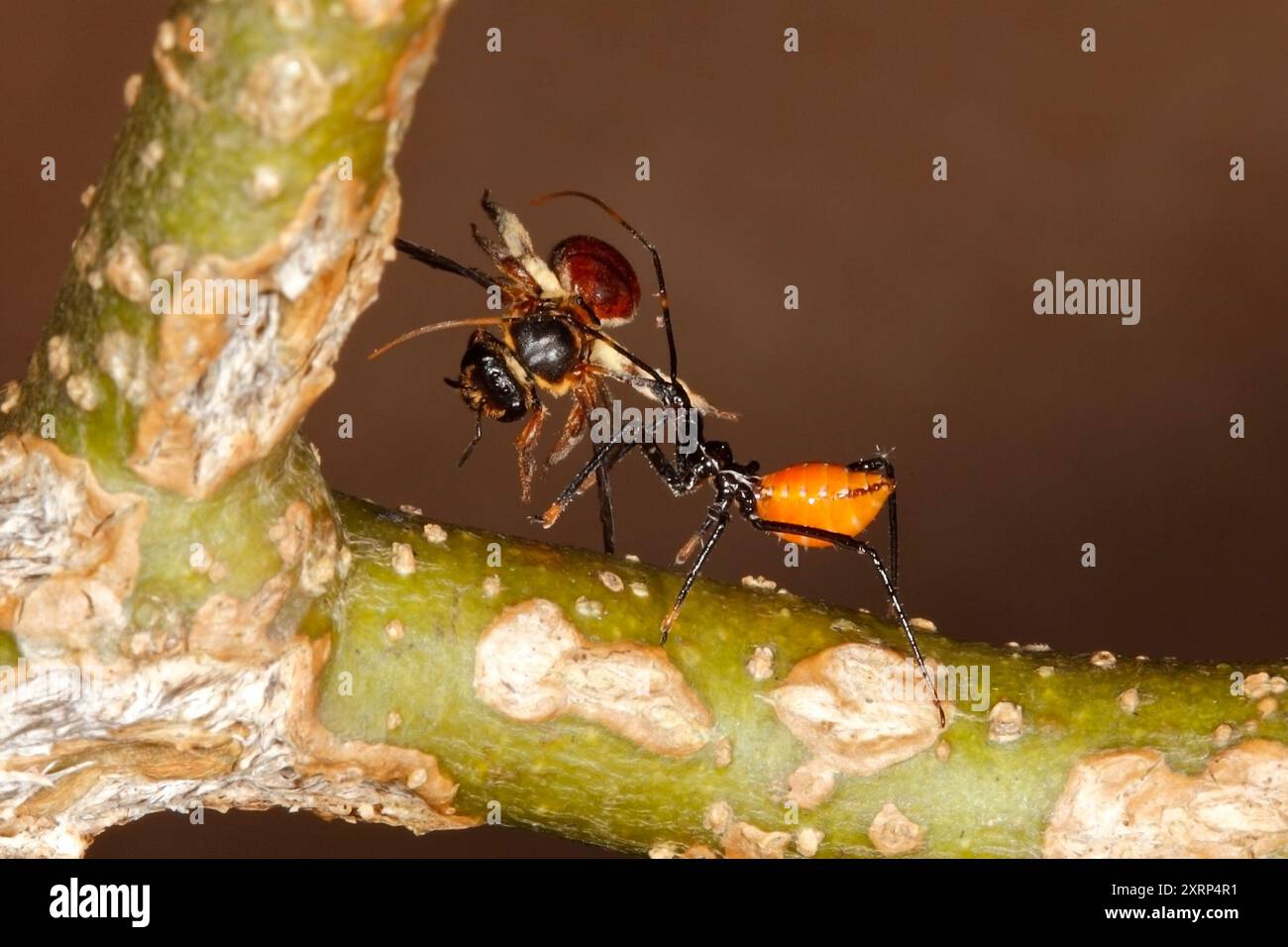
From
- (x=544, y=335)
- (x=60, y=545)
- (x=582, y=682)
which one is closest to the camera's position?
(x=60, y=545)

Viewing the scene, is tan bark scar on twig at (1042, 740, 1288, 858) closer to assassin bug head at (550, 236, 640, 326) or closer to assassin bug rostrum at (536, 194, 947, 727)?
assassin bug rostrum at (536, 194, 947, 727)

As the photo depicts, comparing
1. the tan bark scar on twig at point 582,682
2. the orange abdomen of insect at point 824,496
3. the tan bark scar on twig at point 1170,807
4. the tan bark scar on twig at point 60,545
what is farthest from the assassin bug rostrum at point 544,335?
the tan bark scar on twig at point 1170,807

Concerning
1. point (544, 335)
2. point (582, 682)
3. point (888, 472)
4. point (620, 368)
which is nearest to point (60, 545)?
point (582, 682)

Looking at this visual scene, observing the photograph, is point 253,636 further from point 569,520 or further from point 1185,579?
point 1185,579

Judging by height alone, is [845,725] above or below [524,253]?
below

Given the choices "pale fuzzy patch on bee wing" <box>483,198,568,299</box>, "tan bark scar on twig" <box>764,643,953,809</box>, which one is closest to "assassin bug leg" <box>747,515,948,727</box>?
"tan bark scar on twig" <box>764,643,953,809</box>

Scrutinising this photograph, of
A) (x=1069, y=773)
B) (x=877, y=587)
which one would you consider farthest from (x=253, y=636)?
(x=877, y=587)

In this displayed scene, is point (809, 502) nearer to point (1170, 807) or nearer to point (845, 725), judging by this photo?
point (845, 725)
